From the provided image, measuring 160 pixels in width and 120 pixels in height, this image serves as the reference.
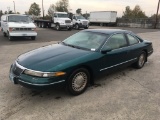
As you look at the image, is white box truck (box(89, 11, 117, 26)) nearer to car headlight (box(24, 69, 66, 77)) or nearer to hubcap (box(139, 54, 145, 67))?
hubcap (box(139, 54, 145, 67))

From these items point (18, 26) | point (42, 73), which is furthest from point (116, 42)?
point (18, 26)

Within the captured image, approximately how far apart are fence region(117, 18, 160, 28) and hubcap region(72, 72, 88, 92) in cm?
3312

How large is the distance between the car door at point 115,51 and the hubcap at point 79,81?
23.2 inches

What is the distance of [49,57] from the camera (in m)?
4.36

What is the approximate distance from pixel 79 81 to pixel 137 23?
35246 mm

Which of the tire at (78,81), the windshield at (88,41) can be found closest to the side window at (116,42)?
the windshield at (88,41)

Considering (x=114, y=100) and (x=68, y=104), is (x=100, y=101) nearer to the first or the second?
(x=114, y=100)

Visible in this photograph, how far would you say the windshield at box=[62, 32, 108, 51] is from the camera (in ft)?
16.2

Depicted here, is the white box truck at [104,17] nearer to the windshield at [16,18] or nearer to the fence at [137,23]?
the fence at [137,23]

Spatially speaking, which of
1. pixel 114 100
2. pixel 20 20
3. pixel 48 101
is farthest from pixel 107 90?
pixel 20 20

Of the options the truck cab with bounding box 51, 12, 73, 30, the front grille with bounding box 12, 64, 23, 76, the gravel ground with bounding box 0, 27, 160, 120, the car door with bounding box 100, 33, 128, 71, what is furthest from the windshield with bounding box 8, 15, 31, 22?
the truck cab with bounding box 51, 12, 73, 30

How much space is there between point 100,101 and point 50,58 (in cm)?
142

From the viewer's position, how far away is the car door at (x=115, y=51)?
489 cm

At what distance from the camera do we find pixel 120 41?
18.2 feet
